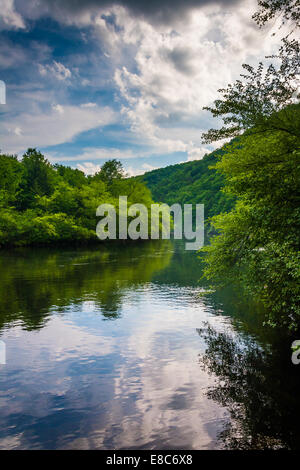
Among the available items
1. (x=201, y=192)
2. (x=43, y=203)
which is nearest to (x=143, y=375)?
(x=43, y=203)

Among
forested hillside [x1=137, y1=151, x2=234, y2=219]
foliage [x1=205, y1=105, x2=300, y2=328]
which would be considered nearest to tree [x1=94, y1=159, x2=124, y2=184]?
forested hillside [x1=137, y1=151, x2=234, y2=219]

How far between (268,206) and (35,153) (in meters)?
73.0

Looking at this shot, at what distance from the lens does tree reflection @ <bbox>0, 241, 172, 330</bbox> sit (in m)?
21.8

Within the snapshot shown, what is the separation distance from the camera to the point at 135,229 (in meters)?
86.0

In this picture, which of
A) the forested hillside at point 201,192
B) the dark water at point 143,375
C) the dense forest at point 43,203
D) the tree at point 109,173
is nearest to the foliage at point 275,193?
the dark water at point 143,375

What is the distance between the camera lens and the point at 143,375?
12914mm

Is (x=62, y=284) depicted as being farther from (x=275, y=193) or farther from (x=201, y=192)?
(x=201, y=192)

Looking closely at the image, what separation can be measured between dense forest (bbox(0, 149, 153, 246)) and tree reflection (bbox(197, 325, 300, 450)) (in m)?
53.1

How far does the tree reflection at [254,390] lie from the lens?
9148mm

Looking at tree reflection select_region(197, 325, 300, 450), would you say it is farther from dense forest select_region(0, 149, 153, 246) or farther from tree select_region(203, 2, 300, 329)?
dense forest select_region(0, 149, 153, 246)

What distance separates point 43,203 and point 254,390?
6622cm
